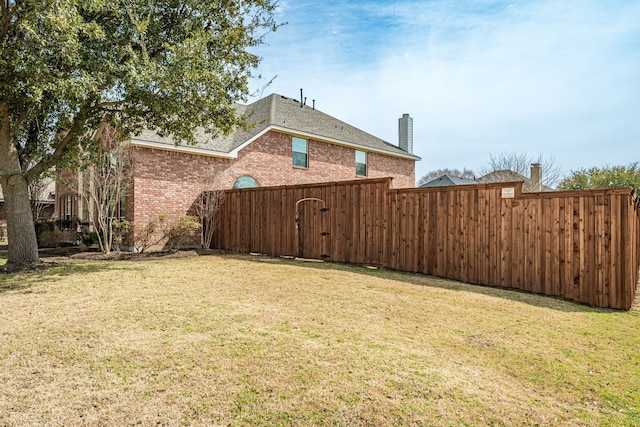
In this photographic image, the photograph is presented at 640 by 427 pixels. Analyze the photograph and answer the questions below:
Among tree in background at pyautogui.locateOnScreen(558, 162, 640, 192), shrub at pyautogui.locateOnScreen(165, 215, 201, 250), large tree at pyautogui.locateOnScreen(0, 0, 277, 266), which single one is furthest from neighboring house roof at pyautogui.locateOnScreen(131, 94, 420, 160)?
tree in background at pyautogui.locateOnScreen(558, 162, 640, 192)

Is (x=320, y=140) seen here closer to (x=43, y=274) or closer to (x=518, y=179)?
(x=43, y=274)

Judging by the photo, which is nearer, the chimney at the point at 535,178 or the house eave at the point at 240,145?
the house eave at the point at 240,145

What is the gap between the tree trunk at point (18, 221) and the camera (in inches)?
346

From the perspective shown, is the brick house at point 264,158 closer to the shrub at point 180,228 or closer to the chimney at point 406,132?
the chimney at point 406,132

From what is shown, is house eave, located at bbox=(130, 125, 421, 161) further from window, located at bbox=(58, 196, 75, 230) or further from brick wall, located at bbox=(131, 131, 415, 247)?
window, located at bbox=(58, 196, 75, 230)

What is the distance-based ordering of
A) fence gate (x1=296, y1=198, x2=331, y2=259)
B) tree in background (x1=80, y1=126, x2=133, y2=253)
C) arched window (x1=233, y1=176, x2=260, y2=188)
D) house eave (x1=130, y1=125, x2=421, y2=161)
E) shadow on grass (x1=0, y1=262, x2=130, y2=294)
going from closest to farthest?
1. shadow on grass (x1=0, y1=262, x2=130, y2=294)
2. fence gate (x1=296, y1=198, x2=331, y2=259)
3. tree in background (x1=80, y1=126, x2=133, y2=253)
4. house eave (x1=130, y1=125, x2=421, y2=161)
5. arched window (x1=233, y1=176, x2=260, y2=188)

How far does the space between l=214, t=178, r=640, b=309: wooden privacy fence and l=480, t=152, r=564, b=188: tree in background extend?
16.4 meters

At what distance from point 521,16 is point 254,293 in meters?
9.32

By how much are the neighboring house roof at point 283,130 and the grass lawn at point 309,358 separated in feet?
28.1

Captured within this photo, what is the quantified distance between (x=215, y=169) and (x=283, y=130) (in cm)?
392

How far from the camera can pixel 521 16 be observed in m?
9.20

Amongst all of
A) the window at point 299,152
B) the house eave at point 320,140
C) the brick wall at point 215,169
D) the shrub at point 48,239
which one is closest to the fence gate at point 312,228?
the brick wall at point 215,169

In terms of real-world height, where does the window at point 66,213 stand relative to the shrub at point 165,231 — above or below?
above

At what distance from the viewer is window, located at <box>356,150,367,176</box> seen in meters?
20.9
